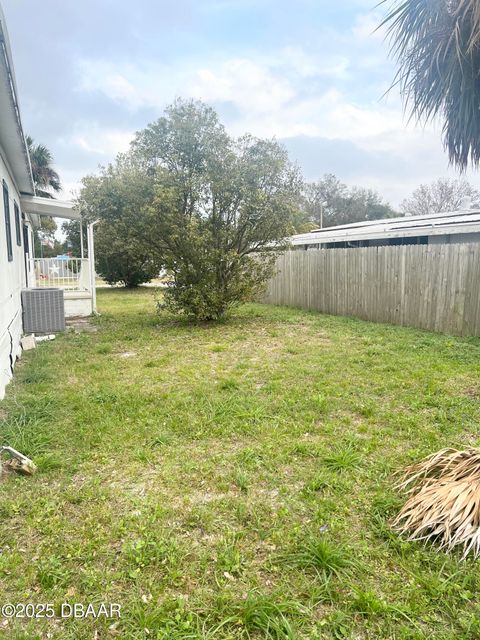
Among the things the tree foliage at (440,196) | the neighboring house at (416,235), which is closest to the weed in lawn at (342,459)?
the neighboring house at (416,235)

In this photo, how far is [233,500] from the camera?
2.67 metres

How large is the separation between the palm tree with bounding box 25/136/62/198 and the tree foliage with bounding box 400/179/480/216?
27012mm

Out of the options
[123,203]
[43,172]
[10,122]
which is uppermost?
[43,172]

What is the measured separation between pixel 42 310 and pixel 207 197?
13.2 ft

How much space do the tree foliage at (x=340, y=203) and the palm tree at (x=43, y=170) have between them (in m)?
21.7

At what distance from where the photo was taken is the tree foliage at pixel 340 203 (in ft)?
128

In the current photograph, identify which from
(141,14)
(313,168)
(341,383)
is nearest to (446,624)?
(341,383)

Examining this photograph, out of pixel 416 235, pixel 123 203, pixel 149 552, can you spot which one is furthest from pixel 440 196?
pixel 149 552

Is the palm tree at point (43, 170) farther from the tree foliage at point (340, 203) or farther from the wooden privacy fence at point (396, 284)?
the tree foliage at point (340, 203)

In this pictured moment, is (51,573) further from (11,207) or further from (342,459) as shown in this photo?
(11,207)

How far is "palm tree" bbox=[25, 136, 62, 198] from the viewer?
25.1 m

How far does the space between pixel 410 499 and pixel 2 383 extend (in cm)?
422

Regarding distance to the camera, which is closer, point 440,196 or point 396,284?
point 396,284

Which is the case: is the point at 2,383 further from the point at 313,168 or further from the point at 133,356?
the point at 313,168
